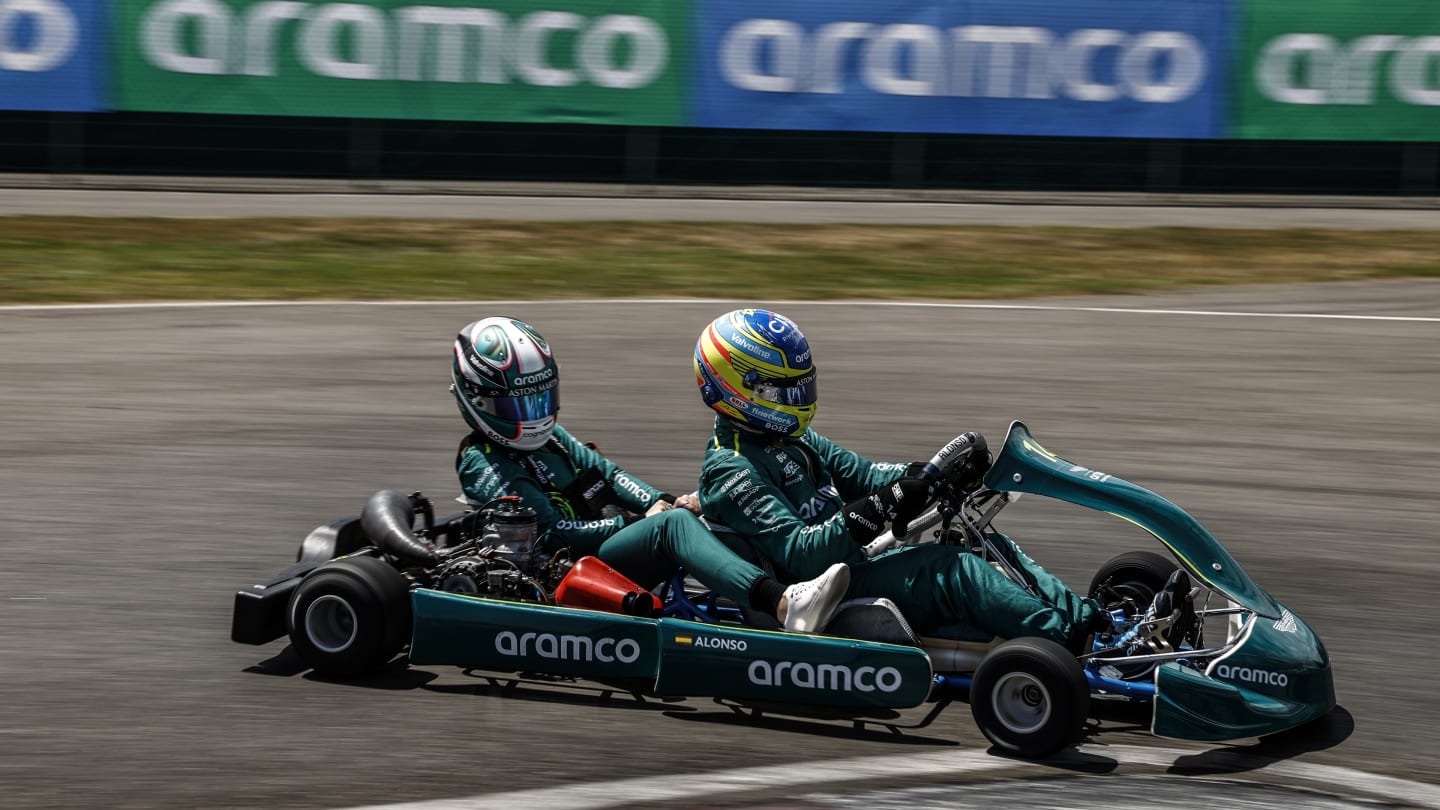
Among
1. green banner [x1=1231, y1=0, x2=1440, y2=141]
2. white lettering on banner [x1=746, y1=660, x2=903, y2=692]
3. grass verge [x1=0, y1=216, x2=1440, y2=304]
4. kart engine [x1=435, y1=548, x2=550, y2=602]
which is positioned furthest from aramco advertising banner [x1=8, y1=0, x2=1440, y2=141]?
white lettering on banner [x1=746, y1=660, x2=903, y2=692]

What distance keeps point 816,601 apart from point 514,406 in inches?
59.3

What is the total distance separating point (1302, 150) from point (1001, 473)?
15582 millimetres

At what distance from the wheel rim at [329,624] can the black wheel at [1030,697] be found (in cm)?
218

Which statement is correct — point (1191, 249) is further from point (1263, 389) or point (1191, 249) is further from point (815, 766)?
point (815, 766)

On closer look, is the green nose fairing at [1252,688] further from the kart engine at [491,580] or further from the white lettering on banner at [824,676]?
the kart engine at [491,580]

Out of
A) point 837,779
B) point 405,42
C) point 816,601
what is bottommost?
point 837,779

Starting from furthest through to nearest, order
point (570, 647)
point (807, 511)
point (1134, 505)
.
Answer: point (807, 511) → point (570, 647) → point (1134, 505)

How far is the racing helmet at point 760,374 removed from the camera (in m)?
5.81

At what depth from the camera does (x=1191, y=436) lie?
9.93 meters

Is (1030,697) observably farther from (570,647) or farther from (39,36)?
(39,36)

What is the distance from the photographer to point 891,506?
5.32 metres

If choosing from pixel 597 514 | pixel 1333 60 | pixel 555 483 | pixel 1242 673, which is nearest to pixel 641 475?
pixel 597 514

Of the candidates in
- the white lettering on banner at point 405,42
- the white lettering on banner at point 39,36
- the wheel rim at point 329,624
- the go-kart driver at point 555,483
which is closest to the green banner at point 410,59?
the white lettering on banner at point 405,42

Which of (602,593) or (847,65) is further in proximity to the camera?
(847,65)
